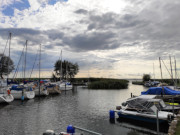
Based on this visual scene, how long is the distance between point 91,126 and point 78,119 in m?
3.50

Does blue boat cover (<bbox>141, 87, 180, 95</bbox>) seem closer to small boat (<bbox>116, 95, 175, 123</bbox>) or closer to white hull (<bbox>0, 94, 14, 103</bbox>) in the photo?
small boat (<bbox>116, 95, 175, 123</bbox>)

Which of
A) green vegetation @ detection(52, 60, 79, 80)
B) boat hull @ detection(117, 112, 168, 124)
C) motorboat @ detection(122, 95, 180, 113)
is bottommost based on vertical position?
boat hull @ detection(117, 112, 168, 124)

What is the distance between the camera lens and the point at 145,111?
19.0 m

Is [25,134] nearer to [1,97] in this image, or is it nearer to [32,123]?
[32,123]

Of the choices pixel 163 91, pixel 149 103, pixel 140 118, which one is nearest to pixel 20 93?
pixel 140 118

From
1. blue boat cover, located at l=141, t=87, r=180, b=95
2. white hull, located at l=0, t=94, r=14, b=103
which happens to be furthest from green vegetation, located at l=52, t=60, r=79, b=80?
blue boat cover, located at l=141, t=87, r=180, b=95

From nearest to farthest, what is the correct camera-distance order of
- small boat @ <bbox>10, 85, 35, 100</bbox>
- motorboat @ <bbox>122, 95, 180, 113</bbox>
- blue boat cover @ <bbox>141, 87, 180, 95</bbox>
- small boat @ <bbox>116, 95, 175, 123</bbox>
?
1. small boat @ <bbox>116, 95, 175, 123</bbox>
2. motorboat @ <bbox>122, 95, 180, 113</bbox>
3. blue boat cover @ <bbox>141, 87, 180, 95</bbox>
4. small boat @ <bbox>10, 85, 35, 100</bbox>

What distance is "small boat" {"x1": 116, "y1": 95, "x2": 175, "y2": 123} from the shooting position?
17.4m

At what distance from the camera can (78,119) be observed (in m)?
20.7

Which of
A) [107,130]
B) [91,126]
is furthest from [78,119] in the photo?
[107,130]

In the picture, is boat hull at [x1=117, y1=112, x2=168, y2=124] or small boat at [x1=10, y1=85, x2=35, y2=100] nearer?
boat hull at [x1=117, y1=112, x2=168, y2=124]

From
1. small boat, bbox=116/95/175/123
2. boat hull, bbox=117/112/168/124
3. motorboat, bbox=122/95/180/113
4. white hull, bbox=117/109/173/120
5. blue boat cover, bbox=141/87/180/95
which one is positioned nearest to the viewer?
white hull, bbox=117/109/173/120

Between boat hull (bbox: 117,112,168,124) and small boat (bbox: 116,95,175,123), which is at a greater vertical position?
small boat (bbox: 116,95,175,123)

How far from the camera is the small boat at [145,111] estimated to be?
17.4m
